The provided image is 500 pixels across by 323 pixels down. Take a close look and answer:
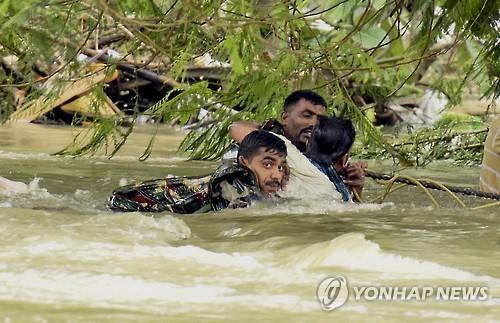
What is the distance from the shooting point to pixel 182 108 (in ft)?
26.2

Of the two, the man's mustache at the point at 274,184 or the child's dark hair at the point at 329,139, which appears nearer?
the man's mustache at the point at 274,184

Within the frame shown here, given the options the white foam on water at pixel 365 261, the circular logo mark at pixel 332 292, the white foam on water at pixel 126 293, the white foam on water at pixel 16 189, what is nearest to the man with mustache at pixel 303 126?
the white foam on water at pixel 16 189

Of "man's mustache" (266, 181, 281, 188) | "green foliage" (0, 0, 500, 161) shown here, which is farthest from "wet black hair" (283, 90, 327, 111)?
"man's mustache" (266, 181, 281, 188)

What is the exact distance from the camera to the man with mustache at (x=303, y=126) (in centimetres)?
664

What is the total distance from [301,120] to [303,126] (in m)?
0.05

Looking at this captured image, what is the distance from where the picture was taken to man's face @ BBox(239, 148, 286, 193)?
598 centimetres

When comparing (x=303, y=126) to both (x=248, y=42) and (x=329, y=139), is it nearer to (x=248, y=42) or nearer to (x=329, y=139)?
(x=329, y=139)

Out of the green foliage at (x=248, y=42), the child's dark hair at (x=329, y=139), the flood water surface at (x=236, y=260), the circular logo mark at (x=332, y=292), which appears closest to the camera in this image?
the flood water surface at (x=236, y=260)

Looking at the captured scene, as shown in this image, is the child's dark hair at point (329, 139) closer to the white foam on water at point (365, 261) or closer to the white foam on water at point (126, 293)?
the white foam on water at point (365, 261)

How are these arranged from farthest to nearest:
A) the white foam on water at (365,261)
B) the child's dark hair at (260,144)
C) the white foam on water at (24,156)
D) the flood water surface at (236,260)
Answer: the white foam on water at (24,156)
the child's dark hair at (260,144)
the white foam on water at (365,261)
the flood water surface at (236,260)

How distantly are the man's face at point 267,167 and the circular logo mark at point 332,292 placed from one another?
2.22m

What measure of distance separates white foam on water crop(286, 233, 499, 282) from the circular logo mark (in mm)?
260

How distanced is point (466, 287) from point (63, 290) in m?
1.36

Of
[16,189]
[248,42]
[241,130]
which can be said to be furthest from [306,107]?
[16,189]
